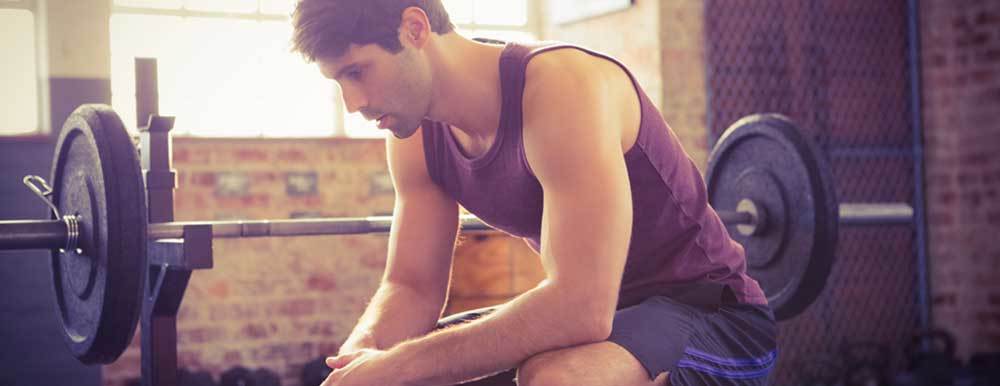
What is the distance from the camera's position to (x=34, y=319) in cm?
357

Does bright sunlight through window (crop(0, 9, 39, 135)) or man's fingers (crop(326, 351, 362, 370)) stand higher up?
bright sunlight through window (crop(0, 9, 39, 135))

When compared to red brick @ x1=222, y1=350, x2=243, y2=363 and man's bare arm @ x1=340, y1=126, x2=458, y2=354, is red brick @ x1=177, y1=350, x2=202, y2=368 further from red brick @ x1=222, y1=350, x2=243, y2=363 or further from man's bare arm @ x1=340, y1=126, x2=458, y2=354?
man's bare arm @ x1=340, y1=126, x2=458, y2=354

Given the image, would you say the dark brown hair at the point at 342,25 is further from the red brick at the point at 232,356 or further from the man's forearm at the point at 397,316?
the red brick at the point at 232,356

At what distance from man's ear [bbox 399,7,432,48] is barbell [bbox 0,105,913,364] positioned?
2.03 feet

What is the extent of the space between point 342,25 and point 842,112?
322 cm

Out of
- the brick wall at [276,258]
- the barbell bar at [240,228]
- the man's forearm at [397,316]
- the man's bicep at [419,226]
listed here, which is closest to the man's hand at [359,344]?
the man's forearm at [397,316]

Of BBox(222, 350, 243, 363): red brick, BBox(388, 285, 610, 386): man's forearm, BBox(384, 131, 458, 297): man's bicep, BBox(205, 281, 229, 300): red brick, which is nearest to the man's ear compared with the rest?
BBox(384, 131, 458, 297): man's bicep

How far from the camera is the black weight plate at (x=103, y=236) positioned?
67.4 inches

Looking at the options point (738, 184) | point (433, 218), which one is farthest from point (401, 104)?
point (738, 184)

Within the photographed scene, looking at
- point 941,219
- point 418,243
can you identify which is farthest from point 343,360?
point 941,219

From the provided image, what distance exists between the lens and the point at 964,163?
4.16 m

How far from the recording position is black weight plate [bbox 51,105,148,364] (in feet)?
5.61

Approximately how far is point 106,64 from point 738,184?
2.41m

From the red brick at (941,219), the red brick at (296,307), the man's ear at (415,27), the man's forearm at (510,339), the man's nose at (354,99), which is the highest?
the man's ear at (415,27)
